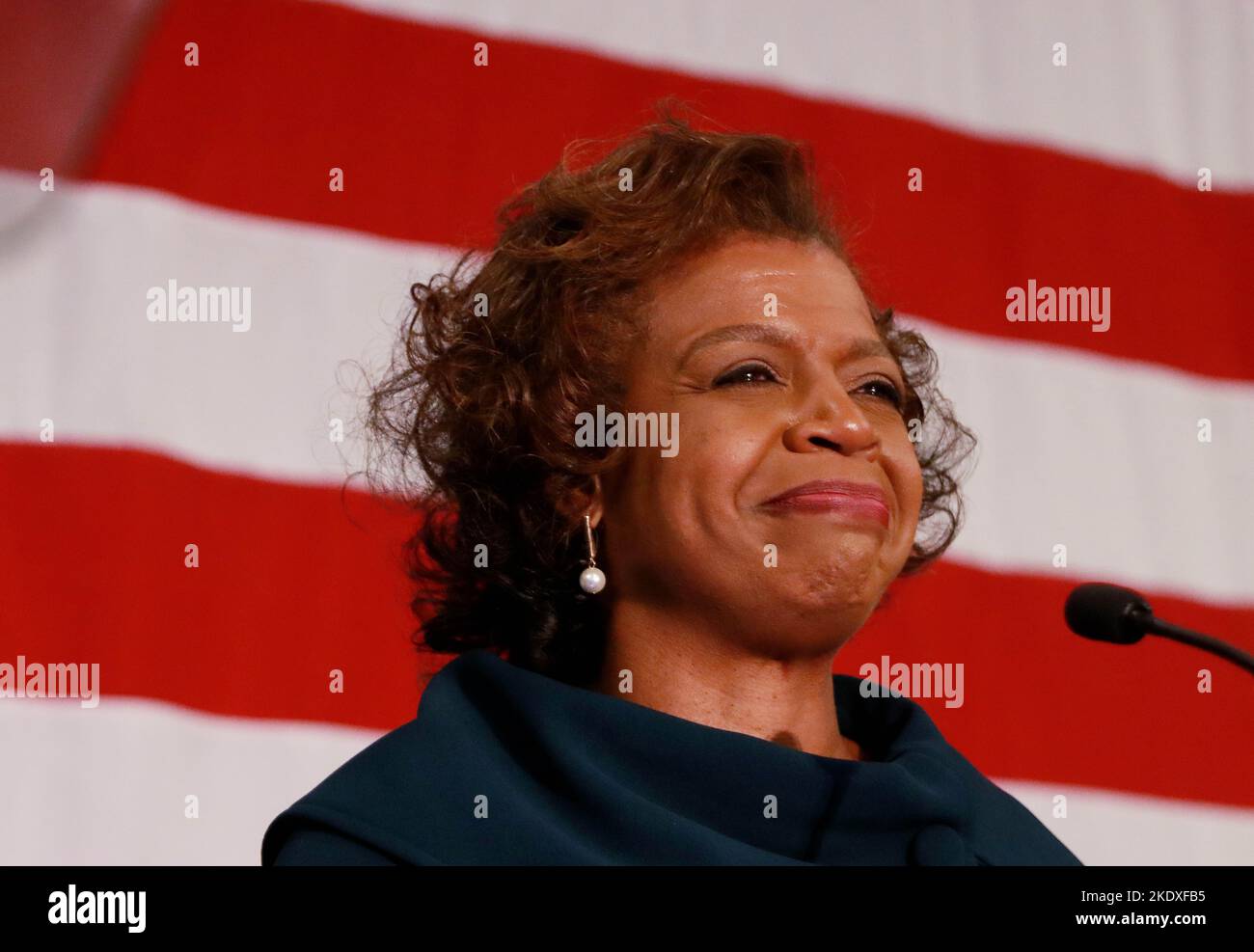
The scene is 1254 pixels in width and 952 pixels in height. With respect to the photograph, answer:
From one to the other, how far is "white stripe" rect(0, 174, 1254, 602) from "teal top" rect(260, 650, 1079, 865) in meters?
0.81

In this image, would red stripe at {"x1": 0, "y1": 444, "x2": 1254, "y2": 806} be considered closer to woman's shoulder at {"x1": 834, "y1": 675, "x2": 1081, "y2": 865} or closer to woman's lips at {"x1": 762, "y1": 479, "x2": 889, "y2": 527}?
woman's shoulder at {"x1": 834, "y1": 675, "x2": 1081, "y2": 865}

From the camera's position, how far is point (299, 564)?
221 centimetres

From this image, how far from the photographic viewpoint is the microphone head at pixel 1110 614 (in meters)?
1.15

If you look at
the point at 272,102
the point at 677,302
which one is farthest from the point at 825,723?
the point at 272,102

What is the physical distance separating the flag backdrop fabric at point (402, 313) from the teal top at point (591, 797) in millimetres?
520

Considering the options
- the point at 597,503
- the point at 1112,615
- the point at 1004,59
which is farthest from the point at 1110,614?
the point at 1004,59

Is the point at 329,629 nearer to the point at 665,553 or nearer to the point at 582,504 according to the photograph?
the point at 582,504

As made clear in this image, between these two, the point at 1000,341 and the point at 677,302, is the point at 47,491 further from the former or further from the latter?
the point at 1000,341

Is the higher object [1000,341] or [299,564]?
[1000,341]

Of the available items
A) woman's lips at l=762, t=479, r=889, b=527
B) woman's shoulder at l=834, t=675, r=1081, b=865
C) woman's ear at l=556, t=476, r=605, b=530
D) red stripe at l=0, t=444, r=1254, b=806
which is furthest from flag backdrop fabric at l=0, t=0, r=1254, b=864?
woman's lips at l=762, t=479, r=889, b=527

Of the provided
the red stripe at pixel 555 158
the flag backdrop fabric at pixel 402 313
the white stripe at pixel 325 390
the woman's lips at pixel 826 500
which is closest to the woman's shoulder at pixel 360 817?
the woman's lips at pixel 826 500

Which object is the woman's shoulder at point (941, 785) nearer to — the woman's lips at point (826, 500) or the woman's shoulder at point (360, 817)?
the woman's lips at point (826, 500)

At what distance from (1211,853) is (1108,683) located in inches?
11.3

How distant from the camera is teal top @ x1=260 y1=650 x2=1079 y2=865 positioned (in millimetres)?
1301
